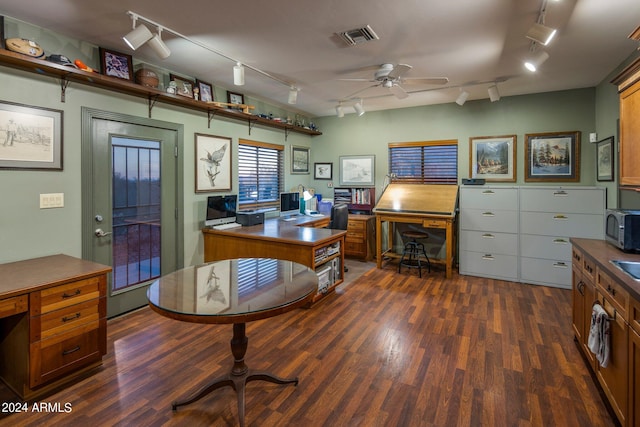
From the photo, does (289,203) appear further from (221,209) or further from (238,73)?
(238,73)

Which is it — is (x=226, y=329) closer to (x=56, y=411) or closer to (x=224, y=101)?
(x=56, y=411)

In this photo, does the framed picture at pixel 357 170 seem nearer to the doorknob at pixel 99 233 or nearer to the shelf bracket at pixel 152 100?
the shelf bracket at pixel 152 100

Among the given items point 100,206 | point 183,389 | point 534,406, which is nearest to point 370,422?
point 534,406

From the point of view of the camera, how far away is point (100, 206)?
3086 millimetres

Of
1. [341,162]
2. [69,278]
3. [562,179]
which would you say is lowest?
[69,278]

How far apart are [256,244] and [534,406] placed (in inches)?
111

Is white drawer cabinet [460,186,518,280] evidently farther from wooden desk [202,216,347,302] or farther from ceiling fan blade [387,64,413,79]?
ceiling fan blade [387,64,413,79]

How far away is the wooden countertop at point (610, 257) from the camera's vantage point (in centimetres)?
161

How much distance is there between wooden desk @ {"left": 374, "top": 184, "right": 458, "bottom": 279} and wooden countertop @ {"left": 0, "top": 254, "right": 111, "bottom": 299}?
3.75 metres

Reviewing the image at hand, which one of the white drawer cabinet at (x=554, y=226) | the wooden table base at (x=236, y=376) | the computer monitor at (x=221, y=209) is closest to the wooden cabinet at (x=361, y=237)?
the computer monitor at (x=221, y=209)

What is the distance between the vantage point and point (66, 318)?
217 centimetres

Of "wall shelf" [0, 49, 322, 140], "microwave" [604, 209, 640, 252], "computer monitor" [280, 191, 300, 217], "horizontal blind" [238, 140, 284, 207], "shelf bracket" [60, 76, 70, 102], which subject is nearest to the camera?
"microwave" [604, 209, 640, 252]

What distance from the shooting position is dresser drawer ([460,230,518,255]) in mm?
4500

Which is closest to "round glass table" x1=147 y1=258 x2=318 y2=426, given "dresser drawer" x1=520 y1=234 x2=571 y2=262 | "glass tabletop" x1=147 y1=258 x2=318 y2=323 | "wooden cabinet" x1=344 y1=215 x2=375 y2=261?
"glass tabletop" x1=147 y1=258 x2=318 y2=323
